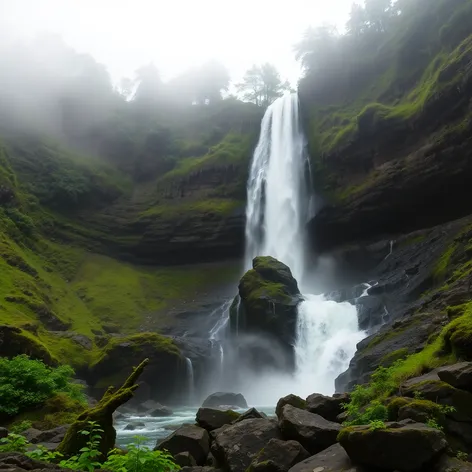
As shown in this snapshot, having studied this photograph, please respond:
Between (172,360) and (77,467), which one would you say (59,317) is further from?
(77,467)

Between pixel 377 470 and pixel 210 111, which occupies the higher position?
pixel 210 111

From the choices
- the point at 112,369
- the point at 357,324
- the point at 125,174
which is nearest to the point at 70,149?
the point at 125,174

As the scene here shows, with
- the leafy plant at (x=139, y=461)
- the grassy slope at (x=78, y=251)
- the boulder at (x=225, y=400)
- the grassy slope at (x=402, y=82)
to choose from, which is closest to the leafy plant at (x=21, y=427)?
the leafy plant at (x=139, y=461)

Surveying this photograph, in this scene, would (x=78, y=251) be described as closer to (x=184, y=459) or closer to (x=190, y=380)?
(x=190, y=380)

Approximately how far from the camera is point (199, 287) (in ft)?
192

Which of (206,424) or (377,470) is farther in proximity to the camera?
(206,424)

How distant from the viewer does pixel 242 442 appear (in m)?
9.77

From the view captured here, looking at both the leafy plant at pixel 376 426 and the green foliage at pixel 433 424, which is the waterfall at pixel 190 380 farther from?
the leafy plant at pixel 376 426

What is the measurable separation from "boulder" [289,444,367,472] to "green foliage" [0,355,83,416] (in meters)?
10.5

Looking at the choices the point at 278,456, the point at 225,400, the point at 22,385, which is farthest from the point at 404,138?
the point at 278,456

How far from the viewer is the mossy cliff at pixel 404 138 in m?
42.8

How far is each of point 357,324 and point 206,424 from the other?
2431 cm

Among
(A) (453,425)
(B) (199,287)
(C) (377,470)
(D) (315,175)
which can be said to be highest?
(D) (315,175)

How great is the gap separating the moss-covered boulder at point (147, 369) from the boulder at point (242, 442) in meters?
25.6
